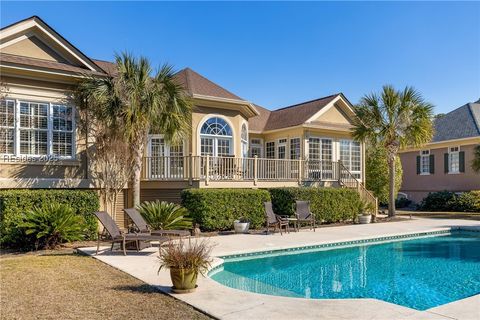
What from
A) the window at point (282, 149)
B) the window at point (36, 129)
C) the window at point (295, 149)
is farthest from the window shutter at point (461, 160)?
the window at point (36, 129)

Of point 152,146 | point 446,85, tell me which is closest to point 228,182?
point 152,146

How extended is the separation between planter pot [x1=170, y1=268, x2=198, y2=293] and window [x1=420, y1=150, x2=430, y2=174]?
3039 centimetres

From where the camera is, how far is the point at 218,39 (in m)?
20.0

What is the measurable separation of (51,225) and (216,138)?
31.6 feet

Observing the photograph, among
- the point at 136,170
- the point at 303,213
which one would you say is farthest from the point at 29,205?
the point at 303,213

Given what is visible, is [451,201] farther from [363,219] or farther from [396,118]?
[363,219]

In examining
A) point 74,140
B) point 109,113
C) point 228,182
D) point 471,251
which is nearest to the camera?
point 471,251

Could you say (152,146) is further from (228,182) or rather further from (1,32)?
(1,32)

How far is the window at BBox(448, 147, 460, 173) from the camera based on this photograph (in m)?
30.0

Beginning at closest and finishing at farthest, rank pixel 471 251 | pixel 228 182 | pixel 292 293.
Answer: pixel 292 293 < pixel 471 251 < pixel 228 182

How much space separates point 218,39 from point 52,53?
25.6 feet

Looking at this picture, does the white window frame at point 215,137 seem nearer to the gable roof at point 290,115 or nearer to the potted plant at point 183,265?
the gable roof at point 290,115

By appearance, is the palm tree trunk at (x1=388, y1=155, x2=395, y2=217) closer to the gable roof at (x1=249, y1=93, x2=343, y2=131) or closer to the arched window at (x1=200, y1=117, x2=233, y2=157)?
the gable roof at (x1=249, y1=93, x2=343, y2=131)

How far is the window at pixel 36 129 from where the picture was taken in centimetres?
1417
